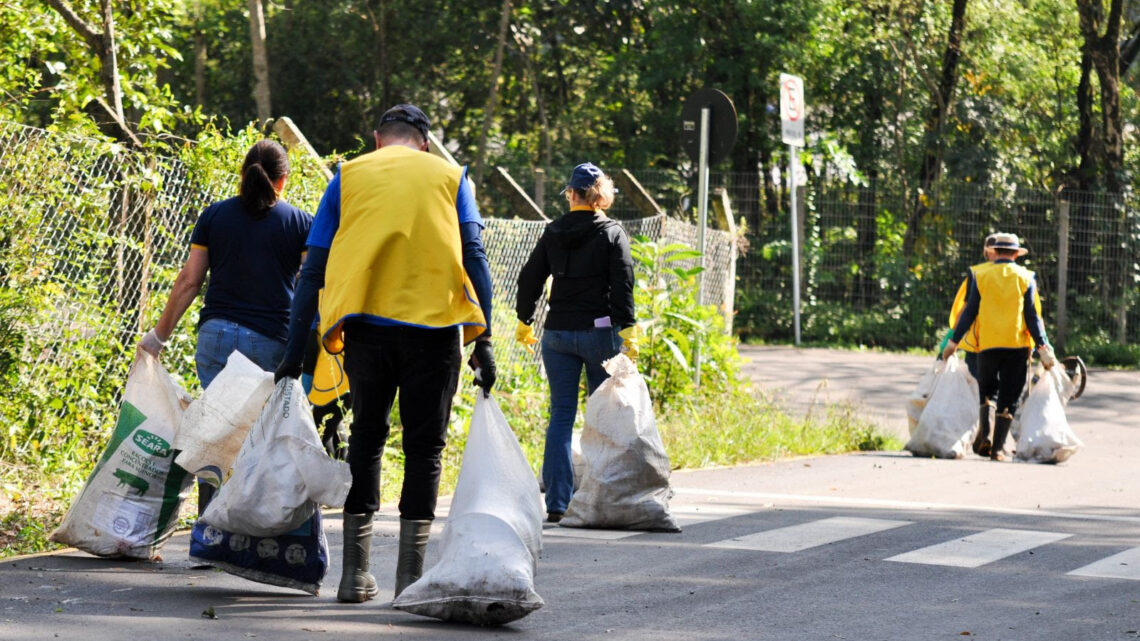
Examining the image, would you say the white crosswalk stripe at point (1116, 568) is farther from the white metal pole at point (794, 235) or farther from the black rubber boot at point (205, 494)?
the white metal pole at point (794, 235)

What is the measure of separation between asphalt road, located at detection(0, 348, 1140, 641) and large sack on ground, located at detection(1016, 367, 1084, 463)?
57.5 inches

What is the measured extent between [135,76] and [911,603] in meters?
7.39

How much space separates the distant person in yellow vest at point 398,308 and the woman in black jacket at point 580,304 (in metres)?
2.36

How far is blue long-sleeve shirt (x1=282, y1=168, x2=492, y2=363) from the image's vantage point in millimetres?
5750

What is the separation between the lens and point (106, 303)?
8.38 meters

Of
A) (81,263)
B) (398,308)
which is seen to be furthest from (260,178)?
(81,263)

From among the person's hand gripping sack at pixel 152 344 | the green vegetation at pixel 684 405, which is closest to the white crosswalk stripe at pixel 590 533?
the green vegetation at pixel 684 405

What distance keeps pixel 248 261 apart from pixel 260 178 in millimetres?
366

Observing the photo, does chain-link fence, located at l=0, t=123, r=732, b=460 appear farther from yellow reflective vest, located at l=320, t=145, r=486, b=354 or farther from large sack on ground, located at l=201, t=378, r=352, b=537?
yellow reflective vest, located at l=320, t=145, r=486, b=354

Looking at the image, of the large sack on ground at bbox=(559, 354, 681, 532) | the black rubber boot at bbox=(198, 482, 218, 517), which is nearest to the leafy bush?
the large sack on ground at bbox=(559, 354, 681, 532)

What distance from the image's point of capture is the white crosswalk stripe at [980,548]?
7.23m

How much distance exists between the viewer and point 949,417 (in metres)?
12.2

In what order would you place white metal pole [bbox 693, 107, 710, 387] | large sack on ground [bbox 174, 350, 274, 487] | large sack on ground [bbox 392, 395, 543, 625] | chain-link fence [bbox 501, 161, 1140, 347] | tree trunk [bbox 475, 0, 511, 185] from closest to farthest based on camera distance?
large sack on ground [bbox 392, 395, 543, 625] < large sack on ground [bbox 174, 350, 274, 487] < white metal pole [bbox 693, 107, 710, 387] < chain-link fence [bbox 501, 161, 1140, 347] < tree trunk [bbox 475, 0, 511, 185]

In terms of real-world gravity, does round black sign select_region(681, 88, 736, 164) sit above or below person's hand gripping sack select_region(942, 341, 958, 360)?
above
